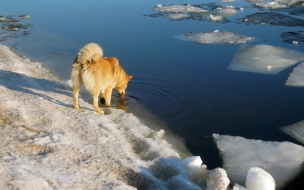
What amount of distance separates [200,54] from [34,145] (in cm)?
709

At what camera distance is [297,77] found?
9.07 metres

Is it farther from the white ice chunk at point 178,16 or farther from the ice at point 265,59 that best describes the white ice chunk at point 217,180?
the white ice chunk at point 178,16

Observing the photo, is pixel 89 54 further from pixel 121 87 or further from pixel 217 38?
pixel 217 38

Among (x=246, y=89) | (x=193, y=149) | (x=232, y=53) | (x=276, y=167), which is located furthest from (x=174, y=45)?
(x=276, y=167)

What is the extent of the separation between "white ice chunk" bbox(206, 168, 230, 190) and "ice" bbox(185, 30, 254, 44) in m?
8.20

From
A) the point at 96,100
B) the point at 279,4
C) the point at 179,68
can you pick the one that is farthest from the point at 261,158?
the point at 279,4

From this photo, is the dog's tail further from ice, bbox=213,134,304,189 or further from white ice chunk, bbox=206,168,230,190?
white ice chunk, bbox=206,168,230,190

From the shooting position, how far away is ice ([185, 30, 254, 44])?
12.3 metres

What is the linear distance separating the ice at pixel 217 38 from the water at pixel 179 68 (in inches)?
13.3

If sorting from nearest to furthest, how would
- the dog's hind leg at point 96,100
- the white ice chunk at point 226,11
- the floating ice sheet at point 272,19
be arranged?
the dog's hind leg at point 96,100 → the floating ice sheet at point 272,19 → the white ice chunk at point 226,11

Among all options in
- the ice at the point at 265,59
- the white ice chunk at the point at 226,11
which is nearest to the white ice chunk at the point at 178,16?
the white ice chunk at the point at 226,11

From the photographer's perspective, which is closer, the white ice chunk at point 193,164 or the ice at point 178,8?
the white ice chunk at point 193,164

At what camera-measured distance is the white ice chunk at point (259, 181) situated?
182 inches

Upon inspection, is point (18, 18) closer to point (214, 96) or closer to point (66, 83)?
point (66, 83)
